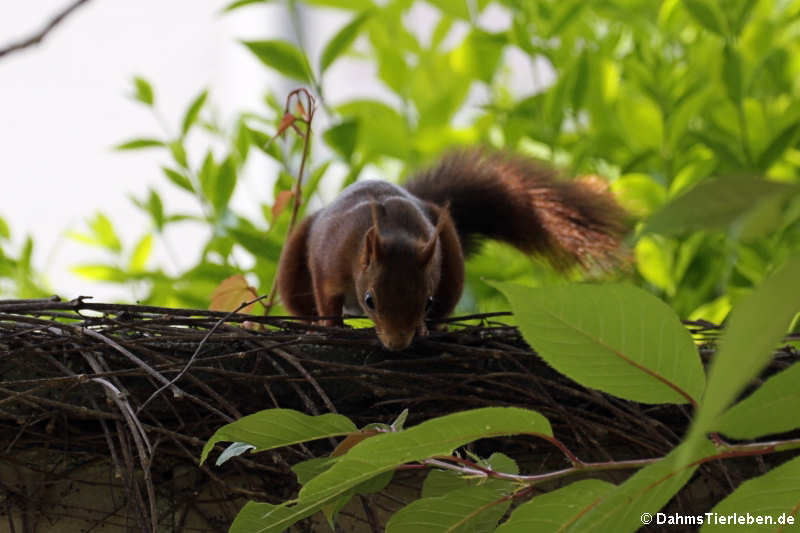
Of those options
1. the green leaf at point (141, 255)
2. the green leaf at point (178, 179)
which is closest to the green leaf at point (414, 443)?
the green leaf at point (178, 179)

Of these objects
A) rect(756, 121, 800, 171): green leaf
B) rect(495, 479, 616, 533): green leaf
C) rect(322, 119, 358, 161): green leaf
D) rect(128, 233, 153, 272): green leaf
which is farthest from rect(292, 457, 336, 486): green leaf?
rect(128, 233, 153, 272): green leaf

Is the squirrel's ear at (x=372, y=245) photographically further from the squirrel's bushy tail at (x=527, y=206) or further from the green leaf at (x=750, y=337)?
the green leaf at (x=750, y=337)

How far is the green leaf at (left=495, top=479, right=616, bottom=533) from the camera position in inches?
16.7

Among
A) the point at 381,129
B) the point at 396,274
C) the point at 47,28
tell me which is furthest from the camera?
the point at 381,129

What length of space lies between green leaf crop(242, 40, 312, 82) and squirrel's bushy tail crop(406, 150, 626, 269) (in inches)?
9.6

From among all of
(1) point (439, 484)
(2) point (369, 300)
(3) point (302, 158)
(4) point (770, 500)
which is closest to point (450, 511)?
(1) point (439, 484)

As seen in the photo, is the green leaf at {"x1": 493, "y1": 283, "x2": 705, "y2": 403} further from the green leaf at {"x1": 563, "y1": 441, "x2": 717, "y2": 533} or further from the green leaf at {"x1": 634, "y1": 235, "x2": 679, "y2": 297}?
the green leaf at {"x1": 634, "y1": 235, "x2": 679, "y2": 297}

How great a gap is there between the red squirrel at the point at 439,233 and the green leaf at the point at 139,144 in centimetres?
24

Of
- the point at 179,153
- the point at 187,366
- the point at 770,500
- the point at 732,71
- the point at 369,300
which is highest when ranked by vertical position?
the point at 179,153

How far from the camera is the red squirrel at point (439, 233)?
41.6 inches

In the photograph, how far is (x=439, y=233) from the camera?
1060 mm

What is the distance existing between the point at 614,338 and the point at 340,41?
0.87 meters

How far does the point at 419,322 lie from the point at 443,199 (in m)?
0.41

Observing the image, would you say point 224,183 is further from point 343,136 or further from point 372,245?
point 372,245
